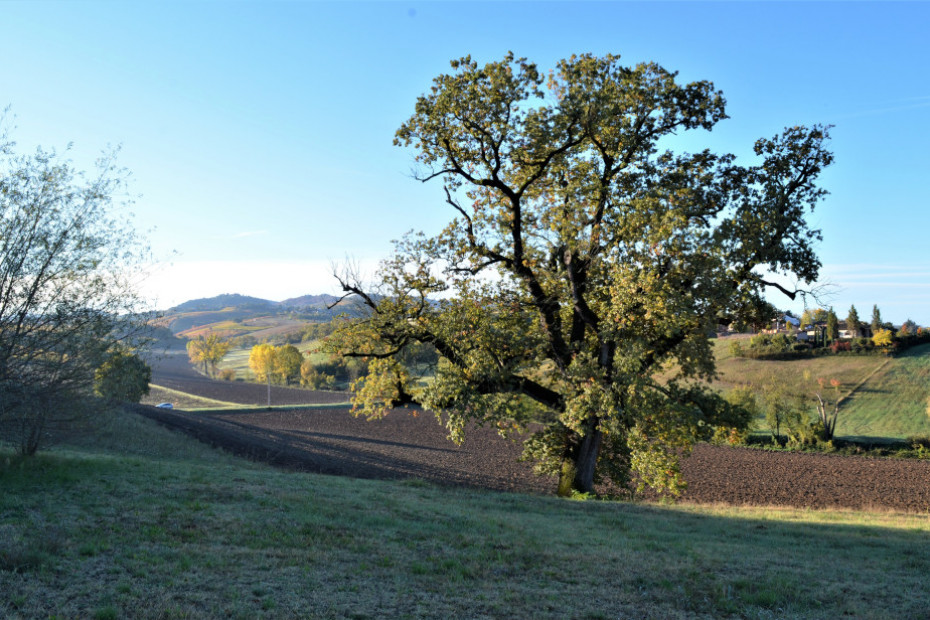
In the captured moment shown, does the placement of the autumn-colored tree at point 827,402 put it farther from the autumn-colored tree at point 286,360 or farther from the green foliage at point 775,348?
the autumn-colored tree at point 286,360

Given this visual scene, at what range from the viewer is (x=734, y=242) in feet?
59.4

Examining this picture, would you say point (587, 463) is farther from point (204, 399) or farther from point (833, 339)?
point (204, 399)

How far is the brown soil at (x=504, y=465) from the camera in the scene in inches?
1140

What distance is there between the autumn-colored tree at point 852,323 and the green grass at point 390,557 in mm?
68713

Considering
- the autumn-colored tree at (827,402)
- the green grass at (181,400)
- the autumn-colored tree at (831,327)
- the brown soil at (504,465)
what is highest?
the autumn-colored tree at (831,327)

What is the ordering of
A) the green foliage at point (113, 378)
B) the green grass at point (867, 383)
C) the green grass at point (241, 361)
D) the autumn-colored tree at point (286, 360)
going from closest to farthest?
the green foliage at point (113, 378)
the green grass at point (867, 383)
the autumn-colored tree at point (286, 360)
the green grass at point (241, 361)

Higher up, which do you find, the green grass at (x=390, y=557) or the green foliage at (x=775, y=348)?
the green foliage at (x=775, y=348)

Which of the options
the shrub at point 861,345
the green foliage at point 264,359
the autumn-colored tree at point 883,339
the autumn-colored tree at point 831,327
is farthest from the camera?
the green foliage at point 264,359

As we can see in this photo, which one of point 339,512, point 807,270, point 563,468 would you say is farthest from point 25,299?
point 807,270

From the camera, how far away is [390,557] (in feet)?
31.3

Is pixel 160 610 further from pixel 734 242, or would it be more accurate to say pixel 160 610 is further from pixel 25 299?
pixel 734 242

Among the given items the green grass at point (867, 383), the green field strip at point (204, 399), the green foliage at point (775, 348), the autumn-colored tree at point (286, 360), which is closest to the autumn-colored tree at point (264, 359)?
the autumn-colored tree at point (286, 360)

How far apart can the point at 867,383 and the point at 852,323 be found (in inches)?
644

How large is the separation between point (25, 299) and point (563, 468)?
17.1 meters
